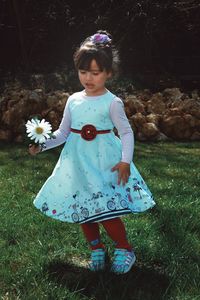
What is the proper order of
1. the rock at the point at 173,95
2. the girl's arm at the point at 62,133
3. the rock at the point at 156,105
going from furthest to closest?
1. the rock at the point at 173,95
2. the rock at the point at 156,105
3. the girl's arm at the point at 62,133

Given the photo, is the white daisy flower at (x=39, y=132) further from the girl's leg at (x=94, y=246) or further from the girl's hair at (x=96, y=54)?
the girl's leg at (x=94, y=246)

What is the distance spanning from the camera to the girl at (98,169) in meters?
2.87

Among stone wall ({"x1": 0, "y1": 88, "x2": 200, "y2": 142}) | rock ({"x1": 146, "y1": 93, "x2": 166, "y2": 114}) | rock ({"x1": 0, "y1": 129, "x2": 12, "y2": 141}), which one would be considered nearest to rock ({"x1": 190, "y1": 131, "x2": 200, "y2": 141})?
stone wall ({"x1": 0, "y1": 88, "x2": 200, "y2": 142})

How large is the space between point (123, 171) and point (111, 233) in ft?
1.20

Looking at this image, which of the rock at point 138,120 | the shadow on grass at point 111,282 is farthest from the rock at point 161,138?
the shadow on grass at point 111,282

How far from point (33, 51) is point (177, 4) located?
123 inches

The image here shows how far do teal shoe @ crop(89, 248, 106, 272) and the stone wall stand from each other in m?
4.21

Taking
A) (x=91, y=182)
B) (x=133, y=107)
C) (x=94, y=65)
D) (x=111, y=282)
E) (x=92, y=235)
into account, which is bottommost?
(x=133, y=107)

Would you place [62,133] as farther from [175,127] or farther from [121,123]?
[175,127]

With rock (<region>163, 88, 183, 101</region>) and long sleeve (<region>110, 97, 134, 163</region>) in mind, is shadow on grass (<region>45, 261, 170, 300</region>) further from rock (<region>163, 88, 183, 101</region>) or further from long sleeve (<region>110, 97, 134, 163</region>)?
rock (<region>163, 88, 183, 101</region>)

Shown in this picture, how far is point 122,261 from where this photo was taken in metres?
2.90

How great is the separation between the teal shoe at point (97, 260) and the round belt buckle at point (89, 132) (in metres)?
0.64

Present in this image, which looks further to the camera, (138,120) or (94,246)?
(138,120)

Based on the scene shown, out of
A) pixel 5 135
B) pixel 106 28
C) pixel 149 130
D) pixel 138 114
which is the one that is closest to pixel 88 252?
pixel 5 135
